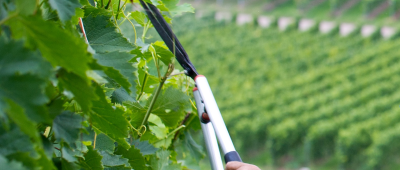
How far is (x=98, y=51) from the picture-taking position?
0.66 metres

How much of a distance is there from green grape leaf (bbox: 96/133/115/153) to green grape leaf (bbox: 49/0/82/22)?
290 mm

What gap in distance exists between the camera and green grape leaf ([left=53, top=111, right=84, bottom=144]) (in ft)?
1.56

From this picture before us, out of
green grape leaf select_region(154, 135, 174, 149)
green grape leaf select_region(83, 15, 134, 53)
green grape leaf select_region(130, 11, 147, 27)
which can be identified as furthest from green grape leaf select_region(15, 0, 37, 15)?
green grape leaf select_region(154, 135, 174, 149)

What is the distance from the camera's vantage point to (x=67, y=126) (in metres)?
0.48

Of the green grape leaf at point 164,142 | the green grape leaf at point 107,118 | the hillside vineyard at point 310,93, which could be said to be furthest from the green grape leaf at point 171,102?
the hillside vineyard at point 310,93

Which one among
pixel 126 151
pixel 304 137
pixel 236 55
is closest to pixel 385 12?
pixel 236 55

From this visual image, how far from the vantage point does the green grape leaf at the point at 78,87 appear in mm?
452

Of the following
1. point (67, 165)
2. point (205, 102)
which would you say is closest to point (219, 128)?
point (205, 102)

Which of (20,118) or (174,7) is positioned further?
(174,7)

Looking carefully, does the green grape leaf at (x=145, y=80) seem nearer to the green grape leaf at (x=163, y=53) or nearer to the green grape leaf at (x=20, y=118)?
the green grape leaf at (x=163, y=53)

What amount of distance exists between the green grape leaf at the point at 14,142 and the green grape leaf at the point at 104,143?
28 centimetres

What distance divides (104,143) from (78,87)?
0.88ft

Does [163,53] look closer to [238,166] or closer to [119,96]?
[119,96]

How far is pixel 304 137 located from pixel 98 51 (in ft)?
39.5
